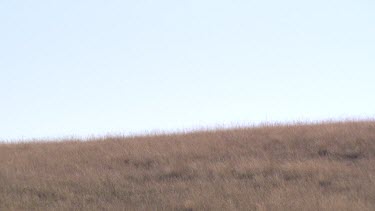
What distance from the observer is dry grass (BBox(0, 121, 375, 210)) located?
32.9ft

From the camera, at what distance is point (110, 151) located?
1455 centimetres

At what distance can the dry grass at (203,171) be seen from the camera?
10016mm

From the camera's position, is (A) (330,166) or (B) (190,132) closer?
(A) (330,166)

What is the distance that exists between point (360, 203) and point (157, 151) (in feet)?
19.1

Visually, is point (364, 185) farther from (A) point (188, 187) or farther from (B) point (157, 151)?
(B) point (157, 151)

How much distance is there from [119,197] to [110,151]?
3.98m

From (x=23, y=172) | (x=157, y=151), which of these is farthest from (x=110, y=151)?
(x=23, y=172)

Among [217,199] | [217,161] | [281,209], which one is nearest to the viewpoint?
[281,209]

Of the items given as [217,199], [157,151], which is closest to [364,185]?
[217,199]

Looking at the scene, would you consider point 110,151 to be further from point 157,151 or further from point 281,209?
point 281,209

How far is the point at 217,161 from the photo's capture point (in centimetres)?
1306

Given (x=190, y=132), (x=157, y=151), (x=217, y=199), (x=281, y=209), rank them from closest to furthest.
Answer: (x=281, y=209)
(x=217, y=199)
(x=157, y=151)
(x=190, y=132)

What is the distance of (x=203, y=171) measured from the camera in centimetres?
1216

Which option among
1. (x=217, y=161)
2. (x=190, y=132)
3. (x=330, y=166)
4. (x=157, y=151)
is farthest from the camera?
(x=190, y=132)
